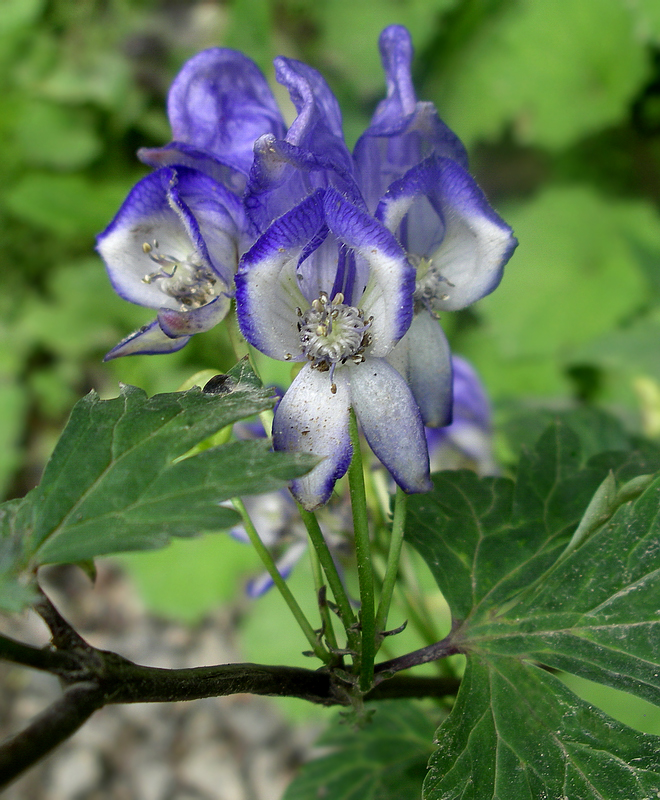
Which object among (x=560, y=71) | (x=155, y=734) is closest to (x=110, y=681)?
(x=155, y=734)

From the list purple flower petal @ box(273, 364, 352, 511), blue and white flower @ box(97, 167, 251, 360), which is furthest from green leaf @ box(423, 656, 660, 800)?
blue and white flower @ box(97, 167, 251, 360)

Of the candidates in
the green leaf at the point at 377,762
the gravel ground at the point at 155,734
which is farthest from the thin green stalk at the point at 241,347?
the gravel ground at the point at 155,734

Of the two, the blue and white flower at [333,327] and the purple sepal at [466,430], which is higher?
the purple sepal at [466,430]

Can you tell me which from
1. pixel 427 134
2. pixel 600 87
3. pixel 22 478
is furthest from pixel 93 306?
pixel 427 134

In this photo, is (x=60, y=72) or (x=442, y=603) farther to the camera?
(x=60, y=72)

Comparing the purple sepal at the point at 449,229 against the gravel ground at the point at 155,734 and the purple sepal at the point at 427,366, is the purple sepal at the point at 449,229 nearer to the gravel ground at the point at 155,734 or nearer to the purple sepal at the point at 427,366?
the purple sepal at the point at 427,366

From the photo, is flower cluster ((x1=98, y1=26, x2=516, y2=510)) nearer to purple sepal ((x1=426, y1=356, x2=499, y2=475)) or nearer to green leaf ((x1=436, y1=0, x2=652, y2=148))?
purple sepal ((x1=426, y1=356, x2=499, y2=475))

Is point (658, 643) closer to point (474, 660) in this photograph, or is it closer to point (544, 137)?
point (474, 660)

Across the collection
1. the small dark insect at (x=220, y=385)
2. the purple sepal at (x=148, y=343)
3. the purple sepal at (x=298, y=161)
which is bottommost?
the small dark insect at (x=220, y=385)
